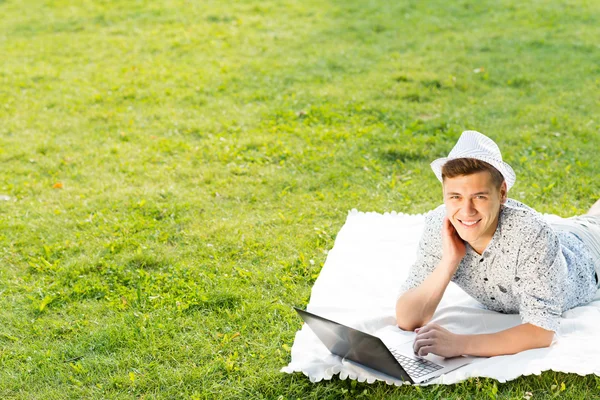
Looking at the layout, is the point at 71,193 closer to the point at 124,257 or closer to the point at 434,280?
the point at 124,257

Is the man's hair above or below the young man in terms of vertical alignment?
above

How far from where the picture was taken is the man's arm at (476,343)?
3506 mm

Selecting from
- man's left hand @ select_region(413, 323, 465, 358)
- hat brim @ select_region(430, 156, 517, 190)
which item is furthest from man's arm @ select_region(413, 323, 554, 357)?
hat brim @ select_region(430, 156, 517, 190)

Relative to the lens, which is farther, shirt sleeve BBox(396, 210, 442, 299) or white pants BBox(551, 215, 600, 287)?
white pants BBox(551, 215, 600, 287)

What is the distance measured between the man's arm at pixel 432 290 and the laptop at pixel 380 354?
0.47ft

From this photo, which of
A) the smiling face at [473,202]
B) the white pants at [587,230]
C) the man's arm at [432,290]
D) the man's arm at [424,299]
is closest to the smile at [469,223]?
the smiling face at [473,202]

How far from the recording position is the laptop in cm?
332

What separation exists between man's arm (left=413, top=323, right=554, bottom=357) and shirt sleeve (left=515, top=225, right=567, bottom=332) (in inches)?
3.7

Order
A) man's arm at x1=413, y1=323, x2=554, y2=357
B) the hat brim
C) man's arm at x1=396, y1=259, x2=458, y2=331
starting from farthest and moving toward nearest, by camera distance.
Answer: man's arm at x1=396, y1=259, x2=458, y2=331
man's arm at x1=413, y1=323, x2=554, y2=357
the hat brim

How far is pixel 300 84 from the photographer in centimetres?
859

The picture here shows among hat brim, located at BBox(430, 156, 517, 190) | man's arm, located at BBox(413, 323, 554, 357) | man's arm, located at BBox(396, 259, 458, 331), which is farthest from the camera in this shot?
man's arm, located at BBox(396, 259, 458, 331)

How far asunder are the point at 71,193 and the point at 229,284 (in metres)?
2.23

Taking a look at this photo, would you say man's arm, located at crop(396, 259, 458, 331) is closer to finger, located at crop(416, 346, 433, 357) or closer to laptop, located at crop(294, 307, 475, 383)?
laptop, located at crop(294, 307, 475, 383)

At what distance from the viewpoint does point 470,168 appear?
3.32m
